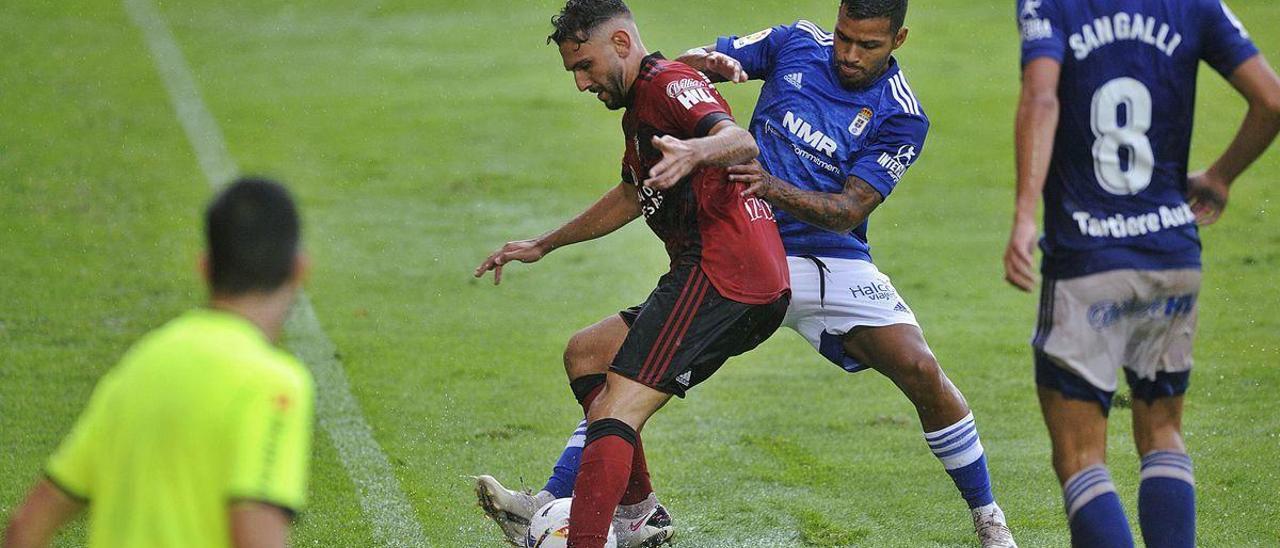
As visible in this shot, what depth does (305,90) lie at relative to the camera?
20.4m

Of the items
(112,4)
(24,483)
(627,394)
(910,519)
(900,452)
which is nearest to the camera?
(627,394)

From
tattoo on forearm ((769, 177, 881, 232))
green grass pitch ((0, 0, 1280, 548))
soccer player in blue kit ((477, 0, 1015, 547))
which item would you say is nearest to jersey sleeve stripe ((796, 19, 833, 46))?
soccer player in blue kit ((477, 0, 1015, 547))

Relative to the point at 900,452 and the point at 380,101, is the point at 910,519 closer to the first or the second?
the point at 900,452

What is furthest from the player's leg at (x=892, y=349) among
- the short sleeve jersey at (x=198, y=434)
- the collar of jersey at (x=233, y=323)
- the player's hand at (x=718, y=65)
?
the short sleeve jersey at (x=198, y=434)

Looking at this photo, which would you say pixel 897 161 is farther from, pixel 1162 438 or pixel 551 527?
pixel 551 527

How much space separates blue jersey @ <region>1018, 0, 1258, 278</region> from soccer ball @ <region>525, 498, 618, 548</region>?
6.98ft

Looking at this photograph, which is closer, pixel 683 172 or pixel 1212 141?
pixel 683 172

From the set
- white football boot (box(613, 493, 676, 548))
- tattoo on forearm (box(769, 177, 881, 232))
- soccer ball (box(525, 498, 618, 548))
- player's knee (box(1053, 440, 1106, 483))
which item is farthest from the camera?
white football boot (box(613, 493, 676, 548))

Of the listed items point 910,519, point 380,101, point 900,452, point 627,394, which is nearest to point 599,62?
point 627,394

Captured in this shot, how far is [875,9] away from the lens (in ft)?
18.6

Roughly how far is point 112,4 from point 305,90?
7579 millimetres

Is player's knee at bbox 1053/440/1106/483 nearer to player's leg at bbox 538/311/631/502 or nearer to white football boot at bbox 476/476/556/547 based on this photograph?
player's leg at bbox 538/311/631/502

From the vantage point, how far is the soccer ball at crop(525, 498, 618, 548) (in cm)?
546

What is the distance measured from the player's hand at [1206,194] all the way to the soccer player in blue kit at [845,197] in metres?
1.37
